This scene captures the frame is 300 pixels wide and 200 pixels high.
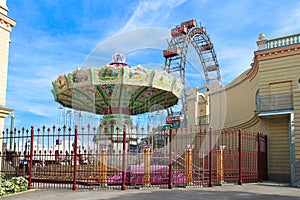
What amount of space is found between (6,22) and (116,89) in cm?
625

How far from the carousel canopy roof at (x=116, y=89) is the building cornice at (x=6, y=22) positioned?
3966mm

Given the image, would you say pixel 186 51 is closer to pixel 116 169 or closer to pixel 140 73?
pixel 140 73

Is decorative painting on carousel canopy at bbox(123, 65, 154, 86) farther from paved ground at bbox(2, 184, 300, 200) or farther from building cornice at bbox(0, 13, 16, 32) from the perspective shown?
paved ground at bbox(2, 184, 300, 200)

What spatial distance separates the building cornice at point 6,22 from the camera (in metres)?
13.8

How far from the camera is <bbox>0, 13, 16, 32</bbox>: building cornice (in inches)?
545

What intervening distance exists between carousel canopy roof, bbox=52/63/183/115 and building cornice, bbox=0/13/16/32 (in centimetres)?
397

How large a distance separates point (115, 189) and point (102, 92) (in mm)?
7089

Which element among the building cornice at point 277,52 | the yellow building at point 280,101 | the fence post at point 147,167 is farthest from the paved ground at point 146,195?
the building cornice at point 277,52

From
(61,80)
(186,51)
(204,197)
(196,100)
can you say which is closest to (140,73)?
(61,80)

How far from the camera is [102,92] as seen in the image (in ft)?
60.8

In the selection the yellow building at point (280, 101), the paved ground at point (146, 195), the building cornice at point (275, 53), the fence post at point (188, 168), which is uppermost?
the building cornice at point (275, 53)

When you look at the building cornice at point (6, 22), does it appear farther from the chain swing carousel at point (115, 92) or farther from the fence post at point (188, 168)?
the fence post at point (188, 168)

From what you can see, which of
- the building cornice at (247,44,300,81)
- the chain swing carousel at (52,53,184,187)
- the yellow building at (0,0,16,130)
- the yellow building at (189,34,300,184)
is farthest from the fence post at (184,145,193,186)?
the building cornice at (247,44,300,81)

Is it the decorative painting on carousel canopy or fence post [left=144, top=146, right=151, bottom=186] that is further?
the decorative painting on carousel canopy
